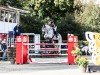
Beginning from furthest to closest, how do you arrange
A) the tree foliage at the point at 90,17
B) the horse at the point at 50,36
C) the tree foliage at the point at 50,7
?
the tree foliage at the point at 90,17 → the tree foliage at the point at 50,7 → the horse at the point at 50,36

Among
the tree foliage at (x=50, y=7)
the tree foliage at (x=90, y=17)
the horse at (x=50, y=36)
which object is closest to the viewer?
the horse at (x=50, y=36)

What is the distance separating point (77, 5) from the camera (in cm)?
5425

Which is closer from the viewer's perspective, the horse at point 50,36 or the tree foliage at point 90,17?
the horse at point 50,36

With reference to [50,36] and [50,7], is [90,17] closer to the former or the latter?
[50,7]

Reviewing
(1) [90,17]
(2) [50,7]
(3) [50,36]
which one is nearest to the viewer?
(3) [50,36]

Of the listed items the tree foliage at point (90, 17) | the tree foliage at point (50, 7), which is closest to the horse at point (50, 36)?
the tree foliage at point (50, 7)

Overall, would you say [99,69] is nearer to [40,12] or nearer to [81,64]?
[81,64]

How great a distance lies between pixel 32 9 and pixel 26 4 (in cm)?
91

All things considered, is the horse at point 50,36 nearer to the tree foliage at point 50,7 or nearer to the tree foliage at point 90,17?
the tree foliage at point 50,7

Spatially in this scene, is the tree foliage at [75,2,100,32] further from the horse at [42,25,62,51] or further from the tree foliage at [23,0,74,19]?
the horse at [42,25,62,51]

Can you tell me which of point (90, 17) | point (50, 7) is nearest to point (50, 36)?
point (50, 7)

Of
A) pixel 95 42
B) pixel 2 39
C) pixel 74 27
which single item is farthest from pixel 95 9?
pixel 95 42

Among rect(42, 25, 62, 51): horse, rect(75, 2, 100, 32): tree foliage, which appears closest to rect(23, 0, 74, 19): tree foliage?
rect(42, 25, 62, 51): horse

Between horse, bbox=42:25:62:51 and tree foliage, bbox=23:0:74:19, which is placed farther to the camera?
tree foliage, bbox=23:0:74:19
